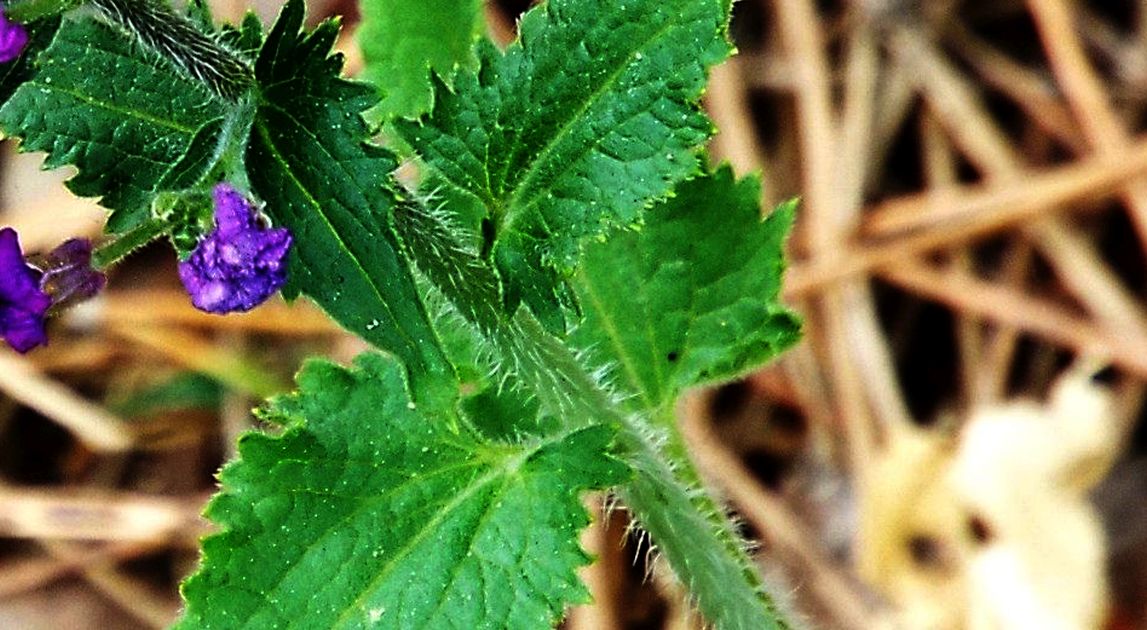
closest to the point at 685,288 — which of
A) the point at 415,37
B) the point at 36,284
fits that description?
the point at 415,37

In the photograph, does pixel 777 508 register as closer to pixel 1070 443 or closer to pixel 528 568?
pixel 1070 443

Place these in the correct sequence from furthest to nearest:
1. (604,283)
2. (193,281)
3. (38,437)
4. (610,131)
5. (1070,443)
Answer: (38,437)
(1070,443)
(604,283)
(610,131)
(193,281)

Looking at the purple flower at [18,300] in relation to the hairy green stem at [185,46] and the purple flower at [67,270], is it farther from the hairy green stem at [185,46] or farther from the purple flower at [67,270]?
the hairy green stem at [185,46]

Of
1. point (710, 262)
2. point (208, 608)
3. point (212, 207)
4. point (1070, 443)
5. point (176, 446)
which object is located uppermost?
point (176, 446)

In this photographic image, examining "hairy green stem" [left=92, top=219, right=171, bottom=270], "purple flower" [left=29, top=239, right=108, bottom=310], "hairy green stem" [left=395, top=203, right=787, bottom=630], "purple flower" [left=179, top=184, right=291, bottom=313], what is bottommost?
"hairy green stem" [left=395, top=203, right=787, bottom=630]

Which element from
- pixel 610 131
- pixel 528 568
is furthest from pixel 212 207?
pixel 528 568

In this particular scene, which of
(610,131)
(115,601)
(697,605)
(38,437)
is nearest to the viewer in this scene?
(610,131)

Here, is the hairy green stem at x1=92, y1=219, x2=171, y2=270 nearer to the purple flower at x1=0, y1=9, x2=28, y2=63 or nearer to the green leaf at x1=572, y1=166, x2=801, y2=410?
the purple flower at x1=0, y1=9, x2=28, y2=63

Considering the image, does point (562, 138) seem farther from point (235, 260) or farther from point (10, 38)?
point (10, 38)

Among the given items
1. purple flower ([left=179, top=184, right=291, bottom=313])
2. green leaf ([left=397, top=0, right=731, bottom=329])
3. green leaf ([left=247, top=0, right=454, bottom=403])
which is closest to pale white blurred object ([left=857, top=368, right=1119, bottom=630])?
green leaf ([left=397, top=0, right=731, bottom=329])
